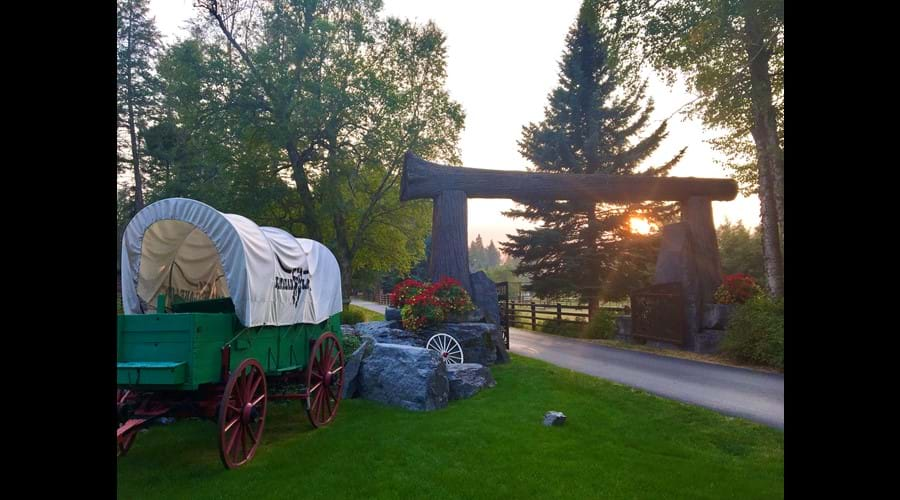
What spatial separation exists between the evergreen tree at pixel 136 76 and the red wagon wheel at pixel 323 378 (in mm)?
14725

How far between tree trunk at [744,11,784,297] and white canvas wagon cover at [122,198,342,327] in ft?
33.6

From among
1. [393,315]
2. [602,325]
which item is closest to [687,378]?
[393,315]

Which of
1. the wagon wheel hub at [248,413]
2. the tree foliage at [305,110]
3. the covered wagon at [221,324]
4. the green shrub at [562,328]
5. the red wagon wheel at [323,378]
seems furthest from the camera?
the green shrub at [562,328]

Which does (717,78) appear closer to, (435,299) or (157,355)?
(435,299)

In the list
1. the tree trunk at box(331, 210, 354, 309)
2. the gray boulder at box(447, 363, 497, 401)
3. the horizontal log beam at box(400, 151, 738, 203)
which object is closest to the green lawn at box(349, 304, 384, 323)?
the tree trunk at box(331, 210, 354, 309)

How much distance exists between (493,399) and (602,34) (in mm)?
11404

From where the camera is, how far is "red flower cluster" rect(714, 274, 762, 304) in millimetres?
12367

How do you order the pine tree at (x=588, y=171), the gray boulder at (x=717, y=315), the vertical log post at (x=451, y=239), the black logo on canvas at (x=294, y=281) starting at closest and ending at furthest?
the black logo on canvas at (x=294, y=281) < the vertical log post at (x=451, y=239) < the gray boulder at (x=717, y=315) < the pine tree at (x=588, y=171)

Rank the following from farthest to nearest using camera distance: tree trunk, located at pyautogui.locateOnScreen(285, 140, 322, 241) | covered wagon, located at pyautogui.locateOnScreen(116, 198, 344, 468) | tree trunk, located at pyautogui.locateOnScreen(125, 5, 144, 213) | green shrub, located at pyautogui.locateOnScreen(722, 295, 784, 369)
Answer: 1. tree trunk, located at pyautogui.locateOnScreen(125, 5, 144, 213)
2. tree trunk, located at pyautogui.locateOnScreen(285, 140, 322, 241)
3. green shrub, located at pyautogui.locateOnScreen(722, 295, 784, 369)
4. covered wagon, located at pyautogui.locateOnScreen(116, 198, 344, 468)

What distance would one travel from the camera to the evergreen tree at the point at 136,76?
18.0 meters

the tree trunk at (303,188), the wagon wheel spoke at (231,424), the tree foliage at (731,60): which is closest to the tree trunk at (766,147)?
the tree foliage at (731,60)

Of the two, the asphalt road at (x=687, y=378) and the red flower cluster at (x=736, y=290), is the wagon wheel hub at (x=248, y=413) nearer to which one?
the asphalt road at (x=687, y=378)

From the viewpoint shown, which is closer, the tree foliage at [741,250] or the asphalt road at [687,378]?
the asphalt road at [687,378]

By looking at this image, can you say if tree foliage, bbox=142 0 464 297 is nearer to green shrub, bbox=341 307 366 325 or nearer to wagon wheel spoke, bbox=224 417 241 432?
green shrub, bbox=341 307 366 325
